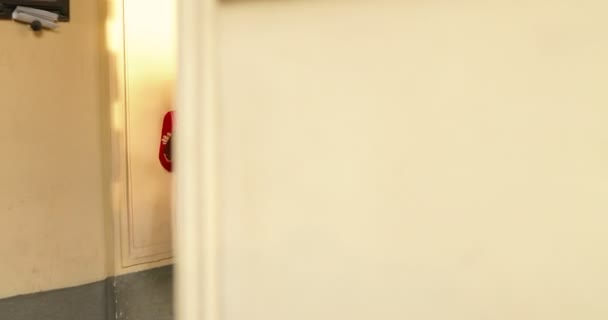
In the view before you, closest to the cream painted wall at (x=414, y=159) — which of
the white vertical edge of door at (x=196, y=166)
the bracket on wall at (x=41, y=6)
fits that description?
the white vertical edge of door at (x=196, y=166)

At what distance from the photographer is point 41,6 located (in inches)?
66.8

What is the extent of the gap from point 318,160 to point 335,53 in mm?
102

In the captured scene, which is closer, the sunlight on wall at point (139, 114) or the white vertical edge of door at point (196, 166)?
the white vertical edge of door at point (196, 166)

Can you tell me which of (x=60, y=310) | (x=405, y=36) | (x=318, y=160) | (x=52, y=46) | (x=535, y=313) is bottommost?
(x=60, y=310)

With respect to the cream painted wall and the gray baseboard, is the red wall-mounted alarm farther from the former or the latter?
the cream painted wall

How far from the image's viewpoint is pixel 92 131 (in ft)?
6.10

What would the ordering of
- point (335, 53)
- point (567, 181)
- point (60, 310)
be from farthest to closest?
point (60, 310) < point (335, 53) < point (567, 181)

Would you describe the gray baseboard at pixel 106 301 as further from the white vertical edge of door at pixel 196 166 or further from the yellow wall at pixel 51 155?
the white vertical edge of door at pixel 196 166

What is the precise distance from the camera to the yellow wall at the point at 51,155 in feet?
5.59

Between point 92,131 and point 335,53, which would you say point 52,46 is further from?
point 335,53

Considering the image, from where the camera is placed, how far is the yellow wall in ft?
5.59

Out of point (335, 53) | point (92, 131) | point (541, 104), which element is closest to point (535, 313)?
point (541, 104)

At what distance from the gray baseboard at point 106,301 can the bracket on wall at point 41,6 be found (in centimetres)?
98

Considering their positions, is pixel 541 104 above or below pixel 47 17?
below
